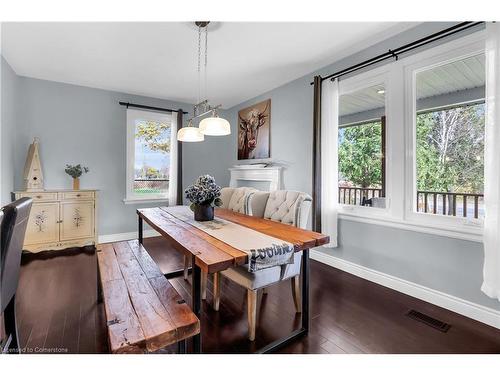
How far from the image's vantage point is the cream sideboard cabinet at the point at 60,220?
3.19 metres

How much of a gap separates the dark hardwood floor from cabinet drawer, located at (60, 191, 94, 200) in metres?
1.08

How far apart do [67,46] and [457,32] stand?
12.2 feet

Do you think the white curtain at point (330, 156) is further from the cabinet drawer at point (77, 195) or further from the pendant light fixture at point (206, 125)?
the cabinet drawer at point (77, 195)

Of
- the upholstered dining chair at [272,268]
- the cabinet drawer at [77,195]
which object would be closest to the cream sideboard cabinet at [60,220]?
the cabinet drawer at [77,195]

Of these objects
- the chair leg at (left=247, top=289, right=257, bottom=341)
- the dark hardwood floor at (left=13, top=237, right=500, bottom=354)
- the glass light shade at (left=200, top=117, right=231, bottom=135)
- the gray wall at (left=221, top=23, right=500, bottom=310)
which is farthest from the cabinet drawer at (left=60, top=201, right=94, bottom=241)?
the chair leg at (left=247, top=289, right=257, bottom=341)

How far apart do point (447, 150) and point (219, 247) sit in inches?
86.3

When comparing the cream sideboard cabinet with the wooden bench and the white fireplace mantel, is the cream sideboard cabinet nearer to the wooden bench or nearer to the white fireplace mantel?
the wooden bench

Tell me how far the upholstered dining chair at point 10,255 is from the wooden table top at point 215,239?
0.78 m

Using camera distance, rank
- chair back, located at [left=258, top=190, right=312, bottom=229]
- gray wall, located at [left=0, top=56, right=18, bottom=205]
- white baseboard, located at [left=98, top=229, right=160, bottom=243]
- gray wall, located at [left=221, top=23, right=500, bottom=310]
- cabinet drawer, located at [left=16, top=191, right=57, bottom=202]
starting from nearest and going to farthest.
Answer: gray wall, located at [left=221, top=23, right=500, bottom=310], chair back, located at [left=258, top=190, right=312, bottom=229], gray wall, located at [left=0, top=56, right=18, bottom=205], cabinet drawer, located at [left=16, top=191, right=57, bottom=202], white baseboard, located at [left=98, top=229, right=160, bottom=243]

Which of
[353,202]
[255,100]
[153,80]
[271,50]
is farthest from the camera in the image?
[255,100]

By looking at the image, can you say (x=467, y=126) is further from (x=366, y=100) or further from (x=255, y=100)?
(x=255, y=100)

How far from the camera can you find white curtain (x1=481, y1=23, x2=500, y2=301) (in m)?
1.70
